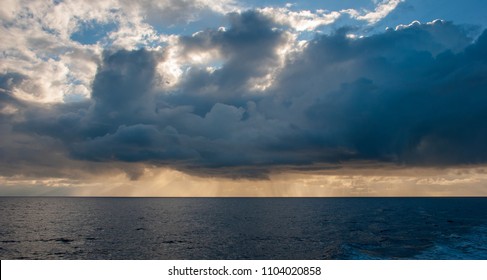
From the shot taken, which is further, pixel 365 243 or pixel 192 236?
pixel 192 236

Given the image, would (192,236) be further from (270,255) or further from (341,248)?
(341,248)

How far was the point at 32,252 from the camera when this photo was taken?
59812 millimetres

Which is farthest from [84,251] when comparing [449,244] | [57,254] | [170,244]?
[449,244]
